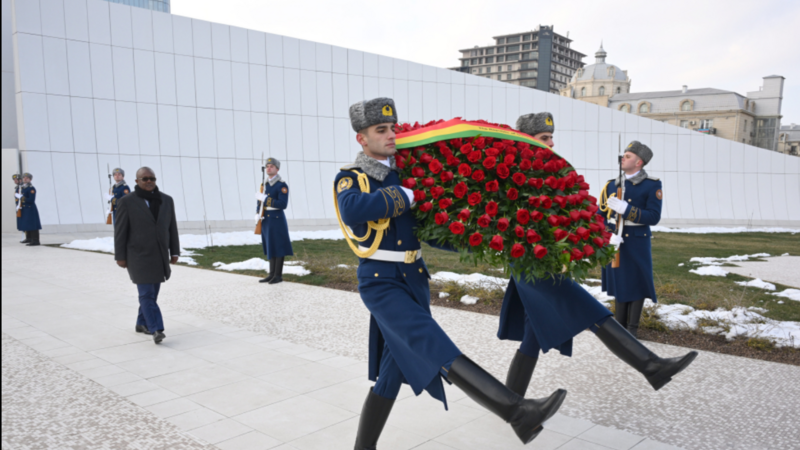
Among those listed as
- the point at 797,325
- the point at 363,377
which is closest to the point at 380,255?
the point at 363,377

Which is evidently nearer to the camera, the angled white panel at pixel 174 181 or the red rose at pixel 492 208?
the red rose at pixel 492 208

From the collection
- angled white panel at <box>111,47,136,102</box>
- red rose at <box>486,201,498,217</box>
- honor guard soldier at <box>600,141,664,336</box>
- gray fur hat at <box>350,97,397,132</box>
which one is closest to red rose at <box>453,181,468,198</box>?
red rose at <box>486,201,498,217</box>

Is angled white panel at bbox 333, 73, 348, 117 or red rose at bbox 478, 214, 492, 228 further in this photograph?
angled white panel at bbox 333, 73, 348, 117

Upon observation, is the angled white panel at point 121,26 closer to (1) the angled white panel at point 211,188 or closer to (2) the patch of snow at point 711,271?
(1) the angled white panel at point 211,188

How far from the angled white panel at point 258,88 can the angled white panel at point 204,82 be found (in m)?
1.57

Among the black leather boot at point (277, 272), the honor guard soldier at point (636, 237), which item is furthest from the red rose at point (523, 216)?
the black leather boot at point (277, 272)

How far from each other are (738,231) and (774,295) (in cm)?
1667

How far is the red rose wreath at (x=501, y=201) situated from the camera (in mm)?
2871

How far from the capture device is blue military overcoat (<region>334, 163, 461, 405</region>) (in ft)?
8.87

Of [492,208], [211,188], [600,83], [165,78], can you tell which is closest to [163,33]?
[165,78]

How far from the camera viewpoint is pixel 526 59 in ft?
375

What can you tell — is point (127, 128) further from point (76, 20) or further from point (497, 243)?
point (497, 243)

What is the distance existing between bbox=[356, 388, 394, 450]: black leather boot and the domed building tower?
296 feet

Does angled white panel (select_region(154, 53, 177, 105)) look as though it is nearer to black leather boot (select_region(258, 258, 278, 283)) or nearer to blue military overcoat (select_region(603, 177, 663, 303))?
black leather boot (select_region(258, 258, 278, 283))
